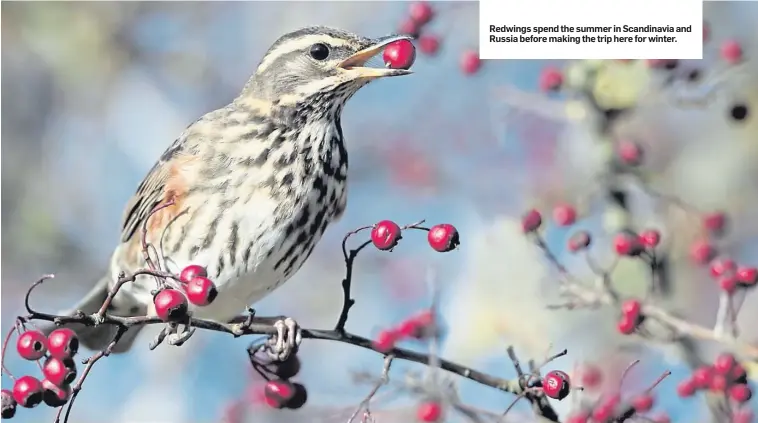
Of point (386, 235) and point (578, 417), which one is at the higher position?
point (386, 235)

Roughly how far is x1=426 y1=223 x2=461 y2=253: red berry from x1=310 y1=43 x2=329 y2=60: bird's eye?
0.59 m

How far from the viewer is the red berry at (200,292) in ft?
3.82

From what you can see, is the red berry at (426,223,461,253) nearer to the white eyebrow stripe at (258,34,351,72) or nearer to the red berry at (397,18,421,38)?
the white eyebrow stripe at (258,34,351,72)

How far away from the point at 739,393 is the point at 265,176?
87 cm

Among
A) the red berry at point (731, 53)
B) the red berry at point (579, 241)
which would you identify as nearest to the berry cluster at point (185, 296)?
the red berry at point (579, 241)

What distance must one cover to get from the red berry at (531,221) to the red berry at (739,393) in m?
0.40

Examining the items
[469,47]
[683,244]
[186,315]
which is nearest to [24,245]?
[469,47]

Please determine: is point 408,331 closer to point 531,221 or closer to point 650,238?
point 531,221

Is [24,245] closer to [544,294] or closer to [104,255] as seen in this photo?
[104,255]

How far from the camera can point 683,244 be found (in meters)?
2.29

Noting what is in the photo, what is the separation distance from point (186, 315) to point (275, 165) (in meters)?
0.66

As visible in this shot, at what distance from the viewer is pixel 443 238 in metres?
1.32

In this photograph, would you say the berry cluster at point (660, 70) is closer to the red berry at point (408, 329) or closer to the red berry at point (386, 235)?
the red berry at point (408, 329)

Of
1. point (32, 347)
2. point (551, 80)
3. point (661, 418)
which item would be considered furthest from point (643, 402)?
point (32, 347)
